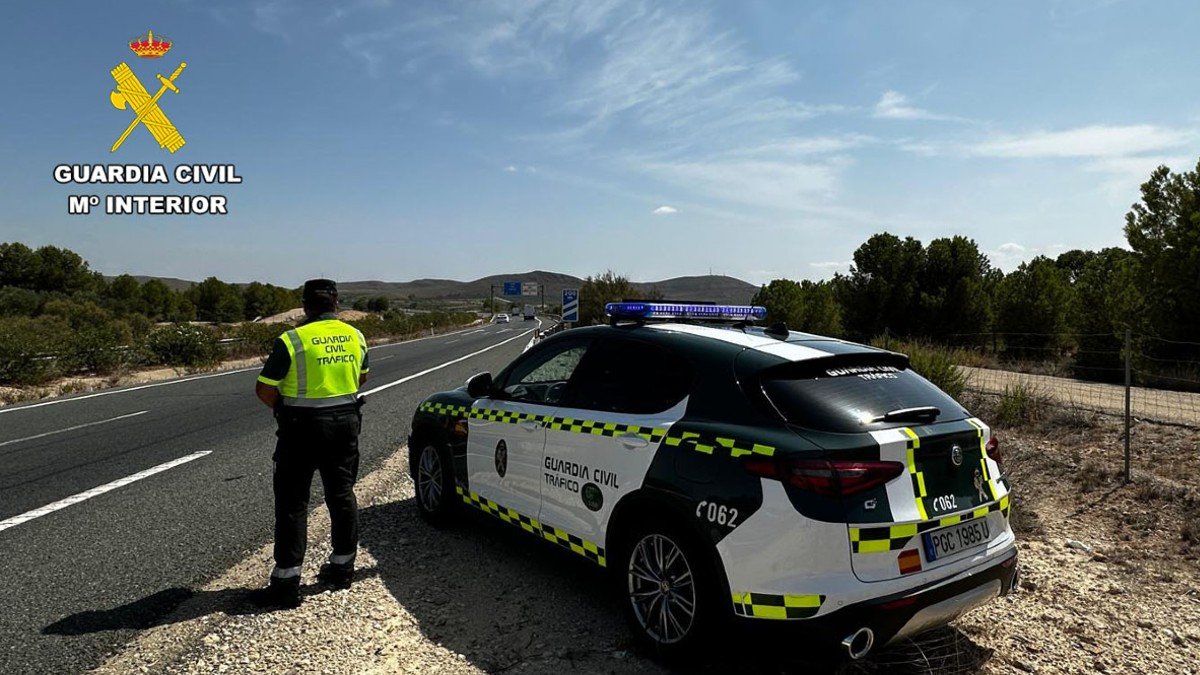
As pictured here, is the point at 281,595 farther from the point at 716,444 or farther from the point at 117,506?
the point at 117,506

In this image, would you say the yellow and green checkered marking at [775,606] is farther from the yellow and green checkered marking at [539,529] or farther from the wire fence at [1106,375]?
the wire fence at [1106,375]

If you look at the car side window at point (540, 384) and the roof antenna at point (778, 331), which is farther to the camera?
the car side window at point (540, 384)

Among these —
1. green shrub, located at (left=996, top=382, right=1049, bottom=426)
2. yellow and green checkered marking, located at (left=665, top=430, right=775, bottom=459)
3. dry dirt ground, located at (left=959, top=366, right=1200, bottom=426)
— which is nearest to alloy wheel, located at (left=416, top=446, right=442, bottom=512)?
yellow and green checkered marking, located at (left=665, top=430, right=775, bottom=459)

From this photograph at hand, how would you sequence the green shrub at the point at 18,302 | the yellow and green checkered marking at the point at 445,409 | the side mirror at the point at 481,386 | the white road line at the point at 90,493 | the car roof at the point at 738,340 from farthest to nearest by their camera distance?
the green shrub at the point at 18,302 → the white road line at the point at 90,493 → the yellow and green checkered marking at the point at 445,409 → the side mirror at the point at 481,386 → the car roof at the point at 738,340

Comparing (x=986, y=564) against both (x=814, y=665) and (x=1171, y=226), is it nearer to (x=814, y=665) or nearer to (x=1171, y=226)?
(x=814, y=665)

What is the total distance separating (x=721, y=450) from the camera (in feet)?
9.57

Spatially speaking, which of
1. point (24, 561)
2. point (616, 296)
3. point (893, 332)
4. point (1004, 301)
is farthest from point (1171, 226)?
point (616, 296)

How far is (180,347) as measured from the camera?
22625 millimetres

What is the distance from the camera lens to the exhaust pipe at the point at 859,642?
2588mm

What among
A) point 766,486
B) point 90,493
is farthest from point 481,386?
point 90,493

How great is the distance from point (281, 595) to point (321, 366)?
1.34 m

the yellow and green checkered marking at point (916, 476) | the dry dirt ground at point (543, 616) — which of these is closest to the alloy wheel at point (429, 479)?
the dry dirt ground at point (543, 616)

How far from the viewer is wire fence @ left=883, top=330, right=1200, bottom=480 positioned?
330 inches

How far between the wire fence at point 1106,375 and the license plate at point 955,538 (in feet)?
13.0
